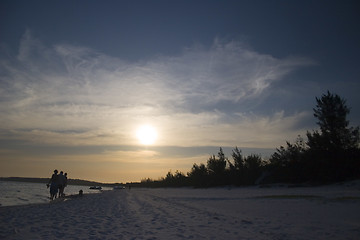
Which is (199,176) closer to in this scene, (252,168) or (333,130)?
(252,168)

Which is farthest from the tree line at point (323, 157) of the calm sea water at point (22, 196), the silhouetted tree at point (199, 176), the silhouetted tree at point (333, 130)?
the calm sea water at point (22, 196)

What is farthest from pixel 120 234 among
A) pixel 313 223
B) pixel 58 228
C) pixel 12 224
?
pixel 313 223

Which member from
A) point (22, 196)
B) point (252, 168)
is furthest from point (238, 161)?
point (22, 196)

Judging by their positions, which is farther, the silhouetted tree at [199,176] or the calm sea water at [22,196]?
the silhouetted tree at [199,176]

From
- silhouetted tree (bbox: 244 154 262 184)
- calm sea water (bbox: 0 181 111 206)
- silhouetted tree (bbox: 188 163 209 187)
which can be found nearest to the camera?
calm sea water (bbox: 0 181 111 206)

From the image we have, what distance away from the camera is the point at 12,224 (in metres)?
8.03

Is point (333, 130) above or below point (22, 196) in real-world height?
above

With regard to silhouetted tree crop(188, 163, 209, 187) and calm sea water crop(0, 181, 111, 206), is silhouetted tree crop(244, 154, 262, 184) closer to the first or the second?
silhouetted tree crop(188, 163, 209, 187)

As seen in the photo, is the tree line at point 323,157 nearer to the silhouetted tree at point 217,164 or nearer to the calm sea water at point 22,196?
the silhouetted tree at point 217,164

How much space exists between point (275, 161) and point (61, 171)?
28066 mm

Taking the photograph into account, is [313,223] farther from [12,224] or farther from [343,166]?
[343,166]

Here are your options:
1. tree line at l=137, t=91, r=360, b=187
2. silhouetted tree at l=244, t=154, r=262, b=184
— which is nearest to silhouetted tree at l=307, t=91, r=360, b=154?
tree line at l=137, t=91, r=360, b=187

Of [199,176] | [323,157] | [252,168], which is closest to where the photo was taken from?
[323,157]

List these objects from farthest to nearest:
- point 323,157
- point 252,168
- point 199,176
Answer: point 199,176 < point 252,168 < point 323,157
